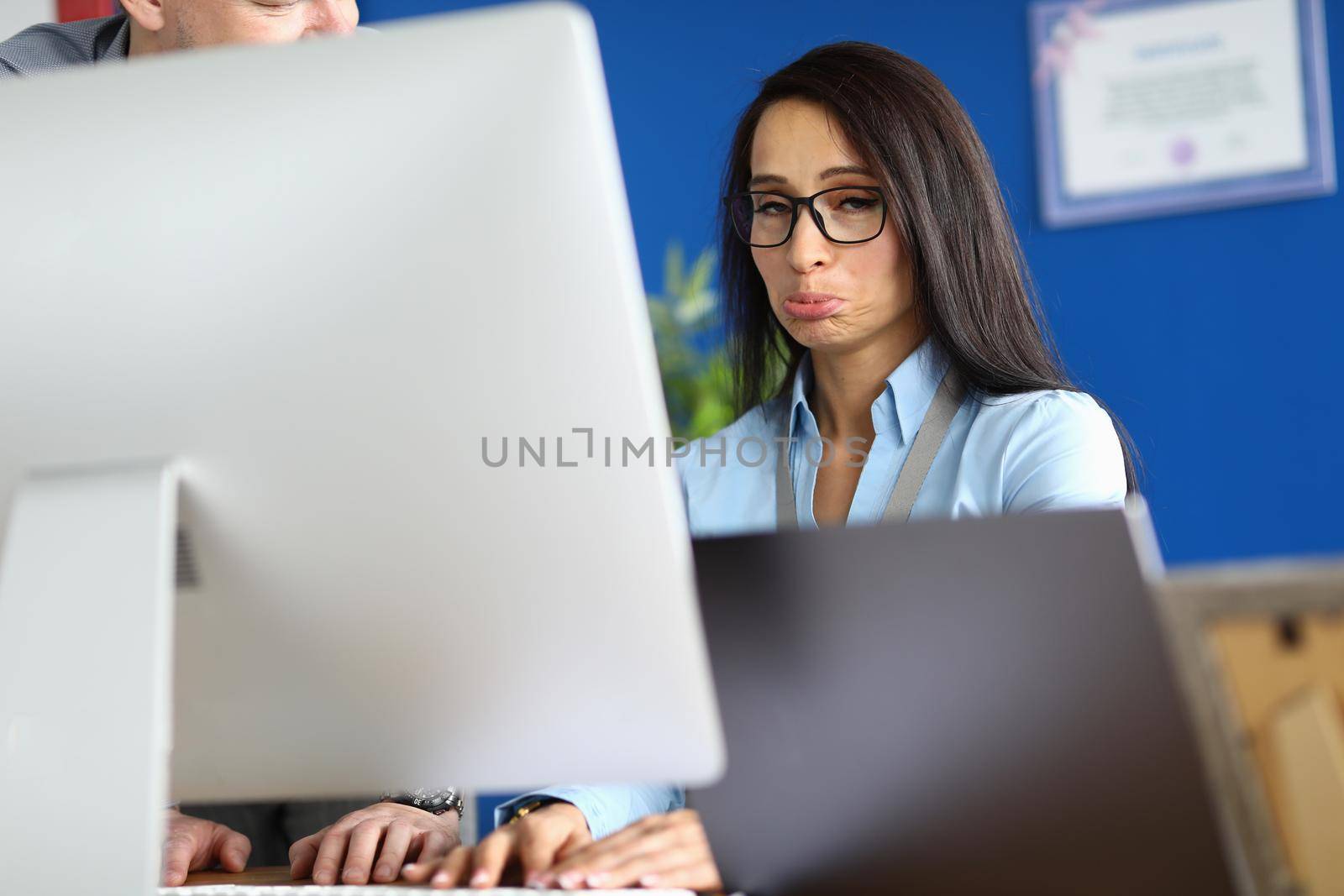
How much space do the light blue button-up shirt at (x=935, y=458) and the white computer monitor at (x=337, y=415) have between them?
52cm

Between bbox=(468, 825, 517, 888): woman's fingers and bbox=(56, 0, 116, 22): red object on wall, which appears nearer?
bbox=(468, 825, 517, 888): woman's fingers

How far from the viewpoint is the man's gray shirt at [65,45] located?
1.77m

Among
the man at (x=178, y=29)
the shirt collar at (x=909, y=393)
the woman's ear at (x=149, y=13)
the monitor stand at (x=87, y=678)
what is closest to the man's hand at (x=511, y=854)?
the monitor stand at (x=87, y=678)

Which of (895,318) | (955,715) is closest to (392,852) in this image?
(955,715)

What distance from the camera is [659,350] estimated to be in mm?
3234

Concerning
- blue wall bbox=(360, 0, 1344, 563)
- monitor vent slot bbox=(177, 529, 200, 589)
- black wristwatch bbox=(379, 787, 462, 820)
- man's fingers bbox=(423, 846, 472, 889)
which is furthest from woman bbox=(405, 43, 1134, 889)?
blue wall bbox=(360, 0, 1344, 563)

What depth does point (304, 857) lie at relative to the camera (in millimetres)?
1074

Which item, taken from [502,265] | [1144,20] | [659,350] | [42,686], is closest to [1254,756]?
[502,265]

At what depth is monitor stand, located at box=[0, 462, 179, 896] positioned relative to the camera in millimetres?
767

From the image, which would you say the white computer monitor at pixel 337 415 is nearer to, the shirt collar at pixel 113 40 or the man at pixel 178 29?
the man at pixel 178 29

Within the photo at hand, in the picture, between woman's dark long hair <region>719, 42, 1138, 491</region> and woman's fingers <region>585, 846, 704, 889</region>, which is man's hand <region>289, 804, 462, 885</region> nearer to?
woman's fingers <region>585, 846, 704, 889</region>

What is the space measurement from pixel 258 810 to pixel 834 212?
103 centimetres

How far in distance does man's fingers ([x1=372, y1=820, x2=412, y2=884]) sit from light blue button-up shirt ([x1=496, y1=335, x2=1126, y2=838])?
32cm

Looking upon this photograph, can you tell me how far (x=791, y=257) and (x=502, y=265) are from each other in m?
0.96
